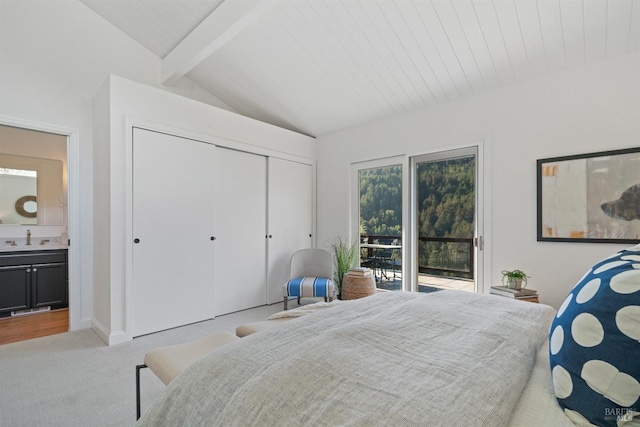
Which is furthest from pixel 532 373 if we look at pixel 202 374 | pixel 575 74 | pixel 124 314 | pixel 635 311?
pixel 124 314

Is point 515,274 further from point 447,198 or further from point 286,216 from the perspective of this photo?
point 286,216

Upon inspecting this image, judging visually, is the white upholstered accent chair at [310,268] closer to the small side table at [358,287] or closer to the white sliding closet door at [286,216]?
the small side table at [358,287]

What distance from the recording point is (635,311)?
0.72 meters

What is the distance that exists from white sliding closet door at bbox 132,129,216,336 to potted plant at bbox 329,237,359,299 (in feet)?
5.13

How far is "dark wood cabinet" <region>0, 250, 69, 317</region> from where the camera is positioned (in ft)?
12.0

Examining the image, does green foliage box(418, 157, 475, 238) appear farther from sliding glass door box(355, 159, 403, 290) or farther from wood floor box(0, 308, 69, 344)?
wood floor box(0, 308, 69, 344)

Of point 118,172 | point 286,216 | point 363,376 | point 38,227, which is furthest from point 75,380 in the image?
point 38,227

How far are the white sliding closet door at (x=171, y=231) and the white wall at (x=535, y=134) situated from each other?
2519 mm

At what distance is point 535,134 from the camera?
9.65ft

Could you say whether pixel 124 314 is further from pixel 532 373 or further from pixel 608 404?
pixel 608 404

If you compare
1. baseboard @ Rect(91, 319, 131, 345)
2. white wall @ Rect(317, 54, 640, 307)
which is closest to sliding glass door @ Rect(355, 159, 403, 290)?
white wall @ Rect(317, 54, 640, 307)

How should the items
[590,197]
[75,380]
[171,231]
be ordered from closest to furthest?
[75,380], [590,197], [171,231]

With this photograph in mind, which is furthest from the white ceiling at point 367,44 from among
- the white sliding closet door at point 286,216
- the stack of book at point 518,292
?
the stack of book at point 518,292

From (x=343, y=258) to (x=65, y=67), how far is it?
368 centimetres
